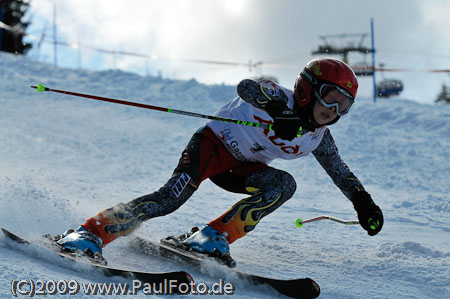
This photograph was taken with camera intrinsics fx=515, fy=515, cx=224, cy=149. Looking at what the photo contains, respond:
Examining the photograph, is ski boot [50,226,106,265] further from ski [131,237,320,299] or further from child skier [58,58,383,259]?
ski [131,237,320,299]

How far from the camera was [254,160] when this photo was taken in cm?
328

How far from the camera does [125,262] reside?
292 centimetres

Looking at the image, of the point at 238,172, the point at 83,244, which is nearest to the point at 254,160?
the point at 238,172

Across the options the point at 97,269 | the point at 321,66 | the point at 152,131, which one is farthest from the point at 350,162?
the point at 97,269

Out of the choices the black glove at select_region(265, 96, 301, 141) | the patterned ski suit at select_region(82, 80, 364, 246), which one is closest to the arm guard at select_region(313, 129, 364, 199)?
the patterned ski suit at select_region(82, 80, 364, 246)

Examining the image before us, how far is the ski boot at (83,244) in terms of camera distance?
8.48ft

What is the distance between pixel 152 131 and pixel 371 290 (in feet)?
20.5

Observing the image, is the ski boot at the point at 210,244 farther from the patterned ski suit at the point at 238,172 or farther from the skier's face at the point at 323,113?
the skier's face at the point at 323,113

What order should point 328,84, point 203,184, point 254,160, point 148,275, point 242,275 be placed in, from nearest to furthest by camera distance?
point 148,275, point 242,275, point 328,84, point 254,160, point 203,184

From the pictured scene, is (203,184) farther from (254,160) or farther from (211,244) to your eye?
(211,244)

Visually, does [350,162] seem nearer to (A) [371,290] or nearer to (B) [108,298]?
(A) [371,290]

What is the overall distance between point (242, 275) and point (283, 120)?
85 centimetres

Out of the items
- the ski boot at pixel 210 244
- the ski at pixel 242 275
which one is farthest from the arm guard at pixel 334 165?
the ski at pixel 242 275

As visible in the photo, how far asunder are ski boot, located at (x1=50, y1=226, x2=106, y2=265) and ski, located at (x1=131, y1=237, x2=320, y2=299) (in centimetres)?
41
